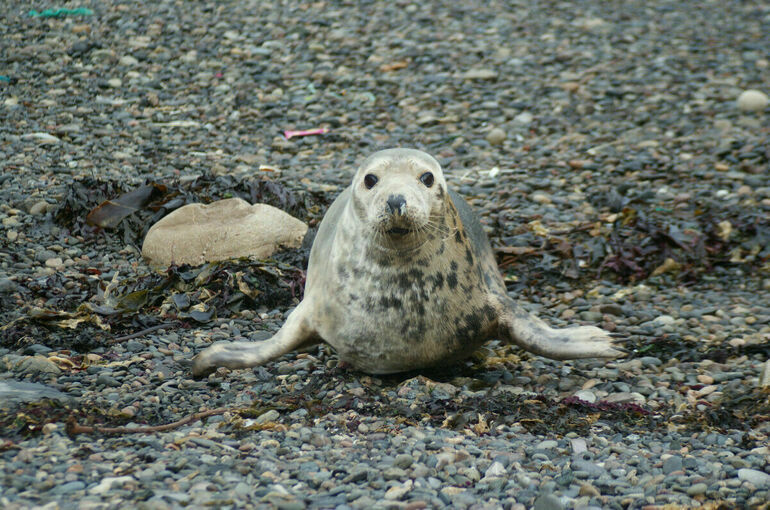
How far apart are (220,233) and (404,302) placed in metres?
2.06

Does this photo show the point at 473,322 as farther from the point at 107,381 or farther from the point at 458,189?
the point at 458,189

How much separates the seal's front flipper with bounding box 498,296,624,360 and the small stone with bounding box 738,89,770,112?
5.13 metres

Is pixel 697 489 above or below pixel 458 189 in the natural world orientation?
below

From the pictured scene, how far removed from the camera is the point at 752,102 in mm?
8711

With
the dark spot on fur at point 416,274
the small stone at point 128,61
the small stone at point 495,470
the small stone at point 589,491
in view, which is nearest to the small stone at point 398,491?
the small stone at point 495,470

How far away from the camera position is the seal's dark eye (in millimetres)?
4137

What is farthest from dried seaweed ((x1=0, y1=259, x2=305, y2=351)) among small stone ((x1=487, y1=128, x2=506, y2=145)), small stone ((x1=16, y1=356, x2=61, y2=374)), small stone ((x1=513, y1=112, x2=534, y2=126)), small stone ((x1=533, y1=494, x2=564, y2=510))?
small stone ((x1=513, y1=112, x2=534, y2=126))

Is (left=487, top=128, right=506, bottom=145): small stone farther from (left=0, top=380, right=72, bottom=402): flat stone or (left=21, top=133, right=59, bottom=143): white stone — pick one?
(left=0, top=380, right=72, bottom=402): flat stone

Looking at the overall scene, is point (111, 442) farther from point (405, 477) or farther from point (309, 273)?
point (309, 273)

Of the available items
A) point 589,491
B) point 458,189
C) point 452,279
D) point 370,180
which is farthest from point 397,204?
point 458,189

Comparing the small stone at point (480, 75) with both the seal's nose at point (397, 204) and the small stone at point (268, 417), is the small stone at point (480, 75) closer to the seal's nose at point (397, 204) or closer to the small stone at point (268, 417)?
→ the seal's nose at point (397, 204)

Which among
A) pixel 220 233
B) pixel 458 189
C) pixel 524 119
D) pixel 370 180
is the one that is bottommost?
pixel 458 189

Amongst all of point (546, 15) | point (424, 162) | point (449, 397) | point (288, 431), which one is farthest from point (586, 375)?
point (546, 15)

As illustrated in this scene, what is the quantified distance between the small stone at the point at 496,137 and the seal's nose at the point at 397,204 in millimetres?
4750
